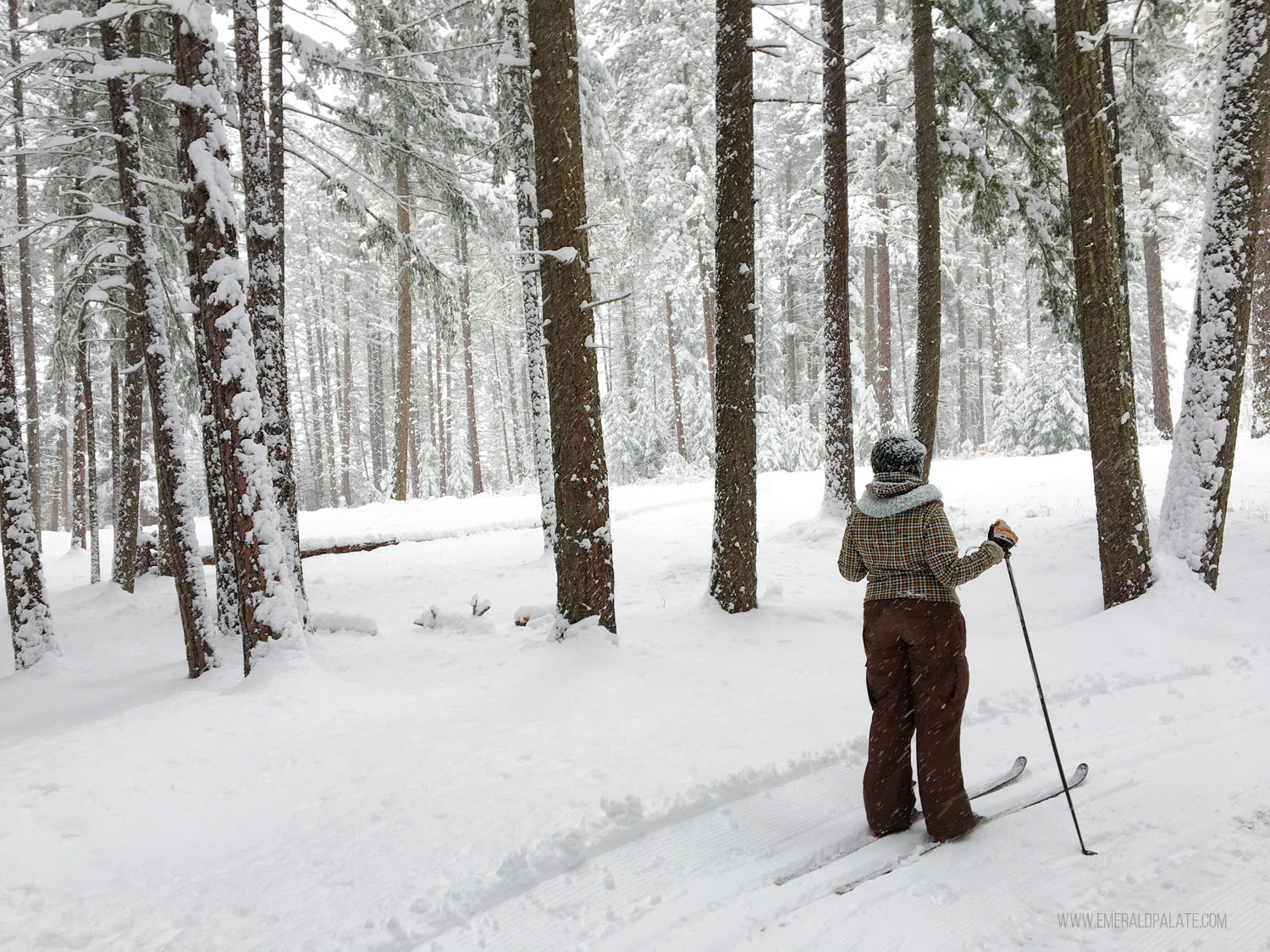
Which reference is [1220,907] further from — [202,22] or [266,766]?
[202,22]

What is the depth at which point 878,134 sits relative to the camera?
17.1m

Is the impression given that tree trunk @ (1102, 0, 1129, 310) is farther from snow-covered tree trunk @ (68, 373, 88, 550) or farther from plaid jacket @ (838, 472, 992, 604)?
snow-covered tree trunk @ (68, 373, 88, 550)

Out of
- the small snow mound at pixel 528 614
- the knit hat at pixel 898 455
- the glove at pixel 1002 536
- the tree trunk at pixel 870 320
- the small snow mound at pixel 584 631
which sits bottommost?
the small snow mound at pixel 528 614

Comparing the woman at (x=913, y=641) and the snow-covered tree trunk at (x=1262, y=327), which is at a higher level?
the snow-covered tree trunk at (x=1262, y=327)

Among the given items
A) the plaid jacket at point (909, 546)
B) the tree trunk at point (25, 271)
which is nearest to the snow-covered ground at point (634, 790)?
the plaid jacket at point (909, 546)

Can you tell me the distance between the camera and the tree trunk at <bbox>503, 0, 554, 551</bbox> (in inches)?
391

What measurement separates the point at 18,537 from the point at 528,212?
25.6ft

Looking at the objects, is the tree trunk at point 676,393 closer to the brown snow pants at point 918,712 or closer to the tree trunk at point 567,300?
the tree trunk at point 567,300

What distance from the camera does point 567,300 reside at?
6449 mm

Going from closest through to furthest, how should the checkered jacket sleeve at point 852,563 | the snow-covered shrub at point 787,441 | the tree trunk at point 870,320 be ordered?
the checkered jacket sleeve at point 852,563 → the snow-covered shrub at point 787,441 → the tree trunk at point 870,320

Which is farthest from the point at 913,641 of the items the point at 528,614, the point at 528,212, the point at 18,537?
the point at 18,537

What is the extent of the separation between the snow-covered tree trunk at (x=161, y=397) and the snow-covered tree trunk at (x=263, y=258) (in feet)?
3.33

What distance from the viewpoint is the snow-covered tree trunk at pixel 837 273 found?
36.0 feet

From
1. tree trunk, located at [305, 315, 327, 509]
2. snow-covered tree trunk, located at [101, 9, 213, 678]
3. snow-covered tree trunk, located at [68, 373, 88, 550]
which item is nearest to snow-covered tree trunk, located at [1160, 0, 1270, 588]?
snow-covered tree trunk, located at [101, 9, 213, 678]
